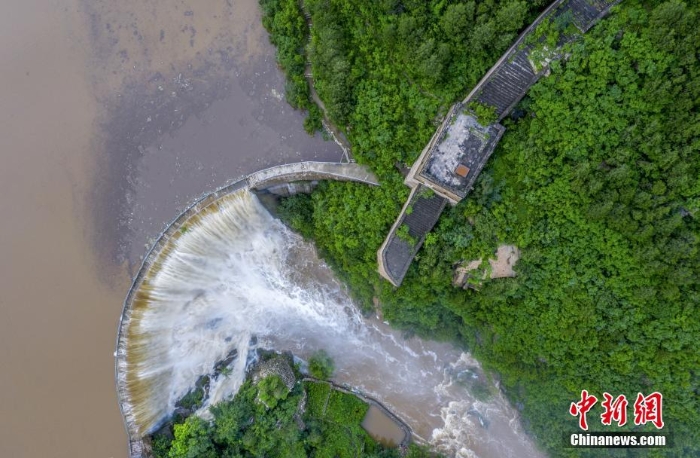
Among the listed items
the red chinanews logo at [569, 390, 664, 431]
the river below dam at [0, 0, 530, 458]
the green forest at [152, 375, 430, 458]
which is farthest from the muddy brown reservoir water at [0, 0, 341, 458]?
the red chinanews logo at [569, 390, 664, 431]

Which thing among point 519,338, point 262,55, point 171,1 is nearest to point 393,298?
point 519,338

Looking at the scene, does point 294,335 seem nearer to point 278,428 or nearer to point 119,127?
point 278,428

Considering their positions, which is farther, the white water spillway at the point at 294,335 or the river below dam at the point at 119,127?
the river below dam at the point at 119,127

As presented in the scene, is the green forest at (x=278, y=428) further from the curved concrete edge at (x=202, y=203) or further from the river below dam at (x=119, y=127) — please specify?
the river below dam at (x=119, y=127)

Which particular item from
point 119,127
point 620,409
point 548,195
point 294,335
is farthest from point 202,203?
point 620,409

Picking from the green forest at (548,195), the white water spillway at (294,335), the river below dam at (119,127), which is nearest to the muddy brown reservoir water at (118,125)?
the river below dam at (119,127)

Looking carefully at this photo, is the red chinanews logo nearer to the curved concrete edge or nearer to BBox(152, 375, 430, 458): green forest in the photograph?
BBox(152, 375, 430, 458): green forest

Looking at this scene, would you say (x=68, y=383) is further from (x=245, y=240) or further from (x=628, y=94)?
(x=628, y=94)
